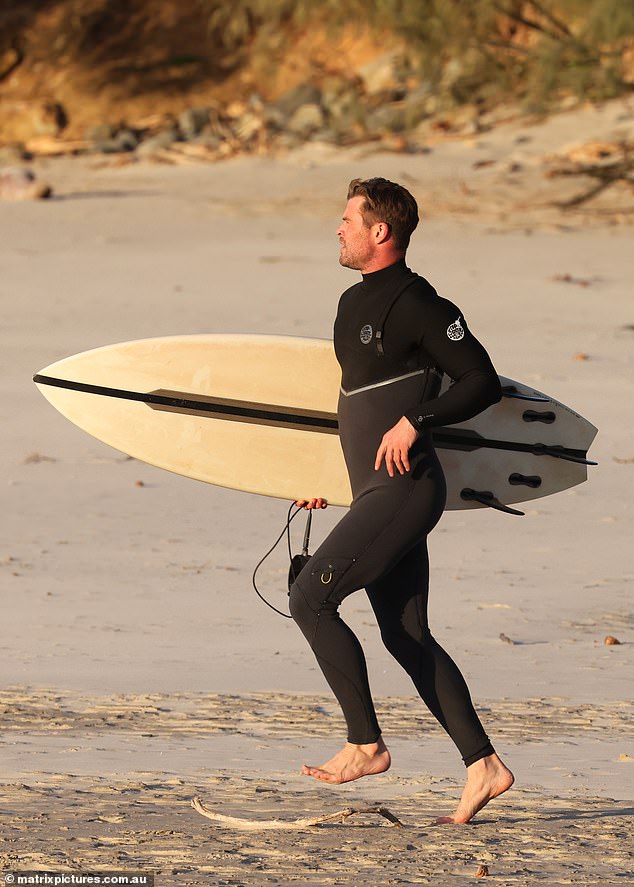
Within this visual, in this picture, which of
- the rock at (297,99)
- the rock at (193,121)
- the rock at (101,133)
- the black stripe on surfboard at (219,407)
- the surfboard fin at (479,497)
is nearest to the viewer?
the surfboard fin at (479,497)

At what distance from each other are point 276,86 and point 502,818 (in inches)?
1076

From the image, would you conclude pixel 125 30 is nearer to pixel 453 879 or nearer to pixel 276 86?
pixel 276 86

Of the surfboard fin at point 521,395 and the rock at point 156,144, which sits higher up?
the rock at point 156,144

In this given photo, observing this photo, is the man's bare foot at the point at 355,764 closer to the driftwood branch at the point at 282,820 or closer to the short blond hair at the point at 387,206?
the driftwood branch at the point at 282,820

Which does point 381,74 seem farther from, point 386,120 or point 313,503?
point 313,503

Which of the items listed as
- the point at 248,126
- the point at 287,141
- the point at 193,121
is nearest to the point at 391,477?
the point at 287,141

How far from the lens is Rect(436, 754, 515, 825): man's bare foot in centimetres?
398

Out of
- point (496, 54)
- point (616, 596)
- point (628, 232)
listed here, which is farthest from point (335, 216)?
point (616, 596)

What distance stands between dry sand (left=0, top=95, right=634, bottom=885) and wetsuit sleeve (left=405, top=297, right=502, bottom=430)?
969mm

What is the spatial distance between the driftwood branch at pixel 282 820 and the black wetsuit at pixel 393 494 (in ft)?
0.71

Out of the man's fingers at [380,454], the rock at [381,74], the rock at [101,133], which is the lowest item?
the man's fingers at [380,454]

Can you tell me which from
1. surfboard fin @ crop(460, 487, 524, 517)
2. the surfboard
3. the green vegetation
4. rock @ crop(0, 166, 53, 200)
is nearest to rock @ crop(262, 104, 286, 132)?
the green vegetation

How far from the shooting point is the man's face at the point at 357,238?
13.3ft

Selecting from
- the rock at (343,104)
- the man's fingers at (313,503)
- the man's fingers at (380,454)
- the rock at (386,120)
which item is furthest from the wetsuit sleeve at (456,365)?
the rock at (343,104)
